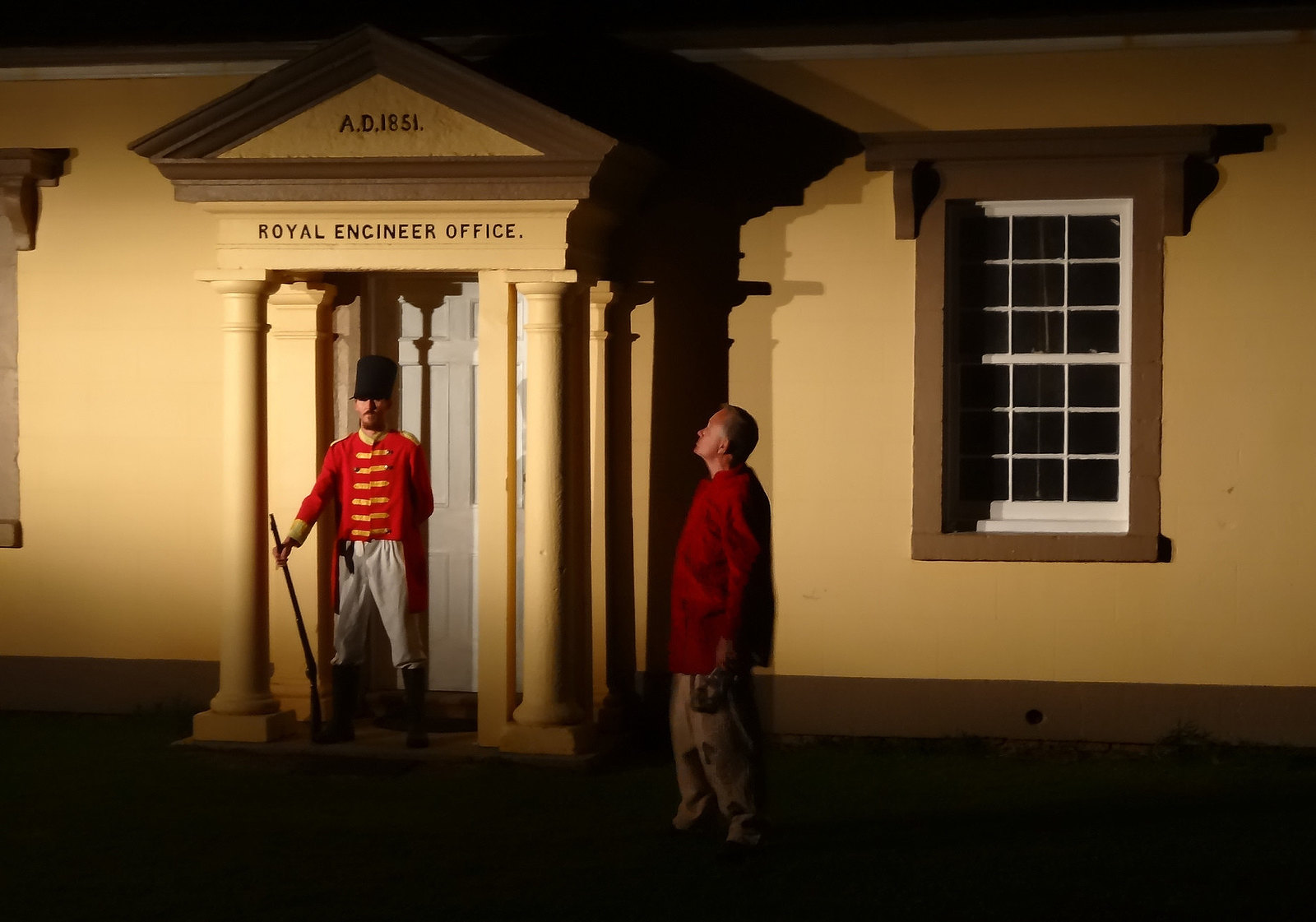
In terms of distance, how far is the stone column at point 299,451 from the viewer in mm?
9742

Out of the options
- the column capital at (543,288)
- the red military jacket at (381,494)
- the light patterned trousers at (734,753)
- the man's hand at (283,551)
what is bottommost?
the light patterned trousers at (734,753)

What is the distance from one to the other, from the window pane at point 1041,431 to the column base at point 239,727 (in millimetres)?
4455

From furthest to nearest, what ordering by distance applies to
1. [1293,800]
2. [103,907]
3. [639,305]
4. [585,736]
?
[639,305] → [585,736] → [1293,800] → [103,907]

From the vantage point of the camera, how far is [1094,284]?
9.60m

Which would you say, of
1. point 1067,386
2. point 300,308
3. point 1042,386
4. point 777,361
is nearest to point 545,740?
point 777,361

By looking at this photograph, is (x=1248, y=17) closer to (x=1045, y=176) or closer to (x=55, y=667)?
(x=1045, y=176)

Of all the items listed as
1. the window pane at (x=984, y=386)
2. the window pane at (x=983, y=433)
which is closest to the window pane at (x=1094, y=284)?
the window pane at (x=984, y=386)

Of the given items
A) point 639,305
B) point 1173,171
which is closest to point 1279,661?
point 1173,171

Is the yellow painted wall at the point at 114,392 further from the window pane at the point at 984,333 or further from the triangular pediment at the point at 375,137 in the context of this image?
A: the window pane at the point at 984,333

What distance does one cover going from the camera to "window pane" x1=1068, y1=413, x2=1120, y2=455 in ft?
31.6

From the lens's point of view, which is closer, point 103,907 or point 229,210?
point 103,907

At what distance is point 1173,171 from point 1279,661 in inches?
108

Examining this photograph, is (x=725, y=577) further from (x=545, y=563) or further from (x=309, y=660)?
(x=309, y=660)

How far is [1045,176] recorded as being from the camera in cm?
938
